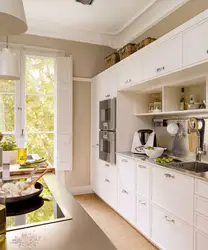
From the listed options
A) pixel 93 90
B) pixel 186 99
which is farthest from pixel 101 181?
pixel 186 99

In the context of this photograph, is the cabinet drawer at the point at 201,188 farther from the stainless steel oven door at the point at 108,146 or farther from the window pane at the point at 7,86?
the window pane at the point at 7,86

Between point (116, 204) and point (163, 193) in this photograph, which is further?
point (116, 204)

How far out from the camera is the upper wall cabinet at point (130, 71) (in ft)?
8.78

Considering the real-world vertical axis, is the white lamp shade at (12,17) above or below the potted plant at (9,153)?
above

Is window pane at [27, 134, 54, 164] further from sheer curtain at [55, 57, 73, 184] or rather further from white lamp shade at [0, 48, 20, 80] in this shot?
white lamp shade at [0, 48, 20, 80]

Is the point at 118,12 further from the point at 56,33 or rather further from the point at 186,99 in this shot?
the point at 186,99

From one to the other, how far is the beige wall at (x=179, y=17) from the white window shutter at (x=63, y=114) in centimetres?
143

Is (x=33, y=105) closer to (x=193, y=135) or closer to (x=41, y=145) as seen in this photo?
(x=41, y=145)

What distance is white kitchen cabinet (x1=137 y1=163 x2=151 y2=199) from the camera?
244 centimetres

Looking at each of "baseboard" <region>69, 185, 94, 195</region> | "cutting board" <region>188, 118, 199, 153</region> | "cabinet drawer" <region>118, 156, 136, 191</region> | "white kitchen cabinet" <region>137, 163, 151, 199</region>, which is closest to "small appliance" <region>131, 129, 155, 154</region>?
"cabinet drawer" <region>118, 156, 136, 191</region>

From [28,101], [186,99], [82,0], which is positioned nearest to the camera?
[186,99]

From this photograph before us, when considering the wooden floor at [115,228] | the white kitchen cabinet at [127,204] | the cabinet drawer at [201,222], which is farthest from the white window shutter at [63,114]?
the cabinet drawer at [201,222]

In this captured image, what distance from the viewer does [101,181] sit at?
3.68 m

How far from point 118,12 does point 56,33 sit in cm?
116
